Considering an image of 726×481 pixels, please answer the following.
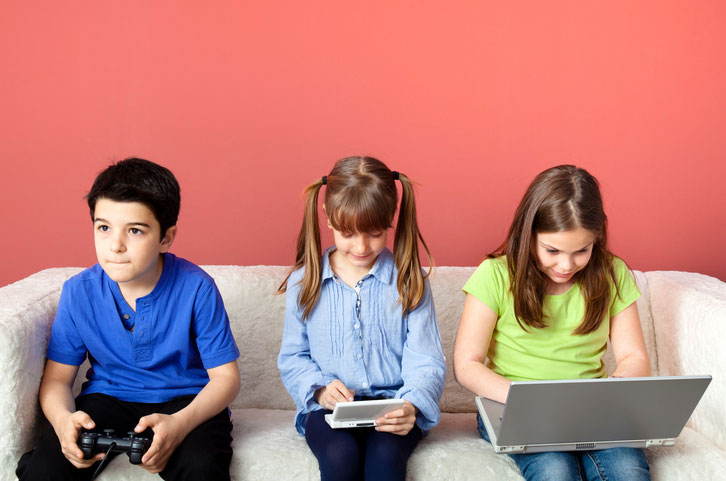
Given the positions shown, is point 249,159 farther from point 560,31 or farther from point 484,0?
point 560,31

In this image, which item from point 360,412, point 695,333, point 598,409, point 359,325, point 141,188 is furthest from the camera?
point 695,333

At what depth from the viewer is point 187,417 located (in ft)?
5.29

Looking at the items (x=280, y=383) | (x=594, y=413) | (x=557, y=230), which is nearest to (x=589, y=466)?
(x=594, y=413)

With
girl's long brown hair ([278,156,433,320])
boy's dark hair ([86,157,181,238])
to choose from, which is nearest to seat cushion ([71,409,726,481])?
girl's long brown hair ([278,156,433,320])

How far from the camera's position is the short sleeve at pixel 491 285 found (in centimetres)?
183

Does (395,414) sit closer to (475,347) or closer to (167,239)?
(475,347)

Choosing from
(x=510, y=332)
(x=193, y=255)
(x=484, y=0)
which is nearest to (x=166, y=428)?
(x=510, y=332)

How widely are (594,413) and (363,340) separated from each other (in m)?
0.59

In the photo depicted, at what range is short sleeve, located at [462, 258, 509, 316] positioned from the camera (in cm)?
183

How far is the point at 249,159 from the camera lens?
246 cm

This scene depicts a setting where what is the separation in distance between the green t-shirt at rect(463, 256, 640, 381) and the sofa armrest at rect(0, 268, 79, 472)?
1047mm

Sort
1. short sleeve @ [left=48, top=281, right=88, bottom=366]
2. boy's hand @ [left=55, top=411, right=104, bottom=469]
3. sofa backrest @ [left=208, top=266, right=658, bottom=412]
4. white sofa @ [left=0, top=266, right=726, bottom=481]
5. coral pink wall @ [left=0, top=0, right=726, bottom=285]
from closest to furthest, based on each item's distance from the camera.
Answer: boy's hand @ [left=55, top=411, right=104, bottom=469], white sofa @ [left=0, top=266, right=726, bottom=481], short sleeve @ [left=48, top=281, right=88, bottom=366], sofa backrest @ [left=208, top=266, right=658, bottom=412], coral pink wall @ [left=0, top=0, right=726, bottom=285]

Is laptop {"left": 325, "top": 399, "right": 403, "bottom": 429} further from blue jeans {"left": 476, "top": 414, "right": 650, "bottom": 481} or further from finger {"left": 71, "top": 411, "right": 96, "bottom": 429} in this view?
finger {"left": 71, "top": 411, "right": 96, "bottom": 429}

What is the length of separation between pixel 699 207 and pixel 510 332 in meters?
1.11
